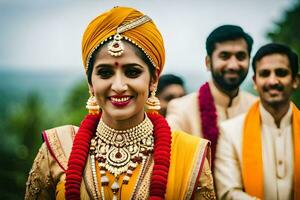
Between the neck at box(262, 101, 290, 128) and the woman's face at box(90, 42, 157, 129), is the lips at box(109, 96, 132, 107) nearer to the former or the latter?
the woman's face at box(90, 42, 157, 129)

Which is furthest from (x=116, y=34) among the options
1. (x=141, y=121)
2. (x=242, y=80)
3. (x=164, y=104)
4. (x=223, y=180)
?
(x=164, y=104)

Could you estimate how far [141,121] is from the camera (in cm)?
316

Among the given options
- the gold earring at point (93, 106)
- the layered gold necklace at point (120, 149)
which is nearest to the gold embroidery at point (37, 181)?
the layered gold necklace at point (120, 149)

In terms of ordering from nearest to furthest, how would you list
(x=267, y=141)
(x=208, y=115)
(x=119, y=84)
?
(x=119, y=84) < (x=267, y=141) < (x=208, y=115)

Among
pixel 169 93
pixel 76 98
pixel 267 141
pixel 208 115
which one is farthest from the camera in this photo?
pixel 76 98

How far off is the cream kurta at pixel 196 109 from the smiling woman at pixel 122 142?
1875mm

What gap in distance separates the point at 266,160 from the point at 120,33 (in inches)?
79.2

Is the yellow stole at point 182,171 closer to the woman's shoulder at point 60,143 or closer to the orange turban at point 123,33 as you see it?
the woman's shoulder at point 60,143

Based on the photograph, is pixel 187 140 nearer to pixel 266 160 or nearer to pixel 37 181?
pixel 37 181

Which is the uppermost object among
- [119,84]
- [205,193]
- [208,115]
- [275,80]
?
[275,80]

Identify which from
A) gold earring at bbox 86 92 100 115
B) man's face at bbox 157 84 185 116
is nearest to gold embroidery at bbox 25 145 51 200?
gold earring at bbox 86 92 100 115

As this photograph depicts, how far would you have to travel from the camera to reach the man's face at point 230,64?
16.9ft

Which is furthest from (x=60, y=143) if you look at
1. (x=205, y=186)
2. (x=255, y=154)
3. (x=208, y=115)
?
(x=208, y=115)

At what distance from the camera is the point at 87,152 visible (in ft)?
10.3
